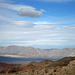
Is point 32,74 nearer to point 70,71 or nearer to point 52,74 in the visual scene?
point 52,74

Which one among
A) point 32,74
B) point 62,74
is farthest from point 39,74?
point 62,74

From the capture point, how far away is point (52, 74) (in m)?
20.0

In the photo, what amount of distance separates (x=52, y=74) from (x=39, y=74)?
2.47m

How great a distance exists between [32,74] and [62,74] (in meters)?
5.15

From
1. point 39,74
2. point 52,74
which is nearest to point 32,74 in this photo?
point 39,74

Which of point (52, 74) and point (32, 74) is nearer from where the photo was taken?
point (52, 74)

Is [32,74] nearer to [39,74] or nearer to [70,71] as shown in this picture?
[39,74]

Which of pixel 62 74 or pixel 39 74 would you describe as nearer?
pixel 62 74

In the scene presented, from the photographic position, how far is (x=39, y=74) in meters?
21.7

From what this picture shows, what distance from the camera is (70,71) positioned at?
20047 millimetres

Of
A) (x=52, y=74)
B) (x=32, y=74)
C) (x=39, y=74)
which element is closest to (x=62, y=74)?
(x=52, y=74)

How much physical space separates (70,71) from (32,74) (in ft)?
19.2

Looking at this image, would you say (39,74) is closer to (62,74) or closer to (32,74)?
(32,74)

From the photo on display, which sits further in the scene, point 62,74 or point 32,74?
point 32,74
